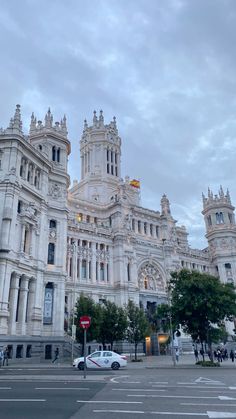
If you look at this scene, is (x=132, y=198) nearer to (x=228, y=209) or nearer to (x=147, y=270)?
(x=147, y=270)

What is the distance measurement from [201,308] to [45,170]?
30.1 m

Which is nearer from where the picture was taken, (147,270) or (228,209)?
(147,270)

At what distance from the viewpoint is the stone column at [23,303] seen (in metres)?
40.7

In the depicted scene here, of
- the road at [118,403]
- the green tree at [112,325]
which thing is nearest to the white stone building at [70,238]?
the green tree at [112,325]

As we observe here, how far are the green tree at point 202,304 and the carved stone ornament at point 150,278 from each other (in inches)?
1119

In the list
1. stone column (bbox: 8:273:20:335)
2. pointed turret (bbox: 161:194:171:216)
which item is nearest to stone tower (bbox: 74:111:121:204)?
pointed turret (bbox: 161:194:171:216)

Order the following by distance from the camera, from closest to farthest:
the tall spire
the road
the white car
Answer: the road, the white car, the tall spire

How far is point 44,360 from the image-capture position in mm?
42000

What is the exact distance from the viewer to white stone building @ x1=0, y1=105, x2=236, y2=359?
1642 inches

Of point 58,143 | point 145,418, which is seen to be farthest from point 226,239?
point 145,418

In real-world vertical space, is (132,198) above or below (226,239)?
above

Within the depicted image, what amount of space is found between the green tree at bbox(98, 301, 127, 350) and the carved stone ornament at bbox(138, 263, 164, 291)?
2150 cm

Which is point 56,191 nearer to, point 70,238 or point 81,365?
point 70,238

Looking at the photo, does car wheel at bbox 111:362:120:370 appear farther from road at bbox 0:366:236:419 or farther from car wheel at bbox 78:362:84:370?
road at bbox 0:366:236:419
